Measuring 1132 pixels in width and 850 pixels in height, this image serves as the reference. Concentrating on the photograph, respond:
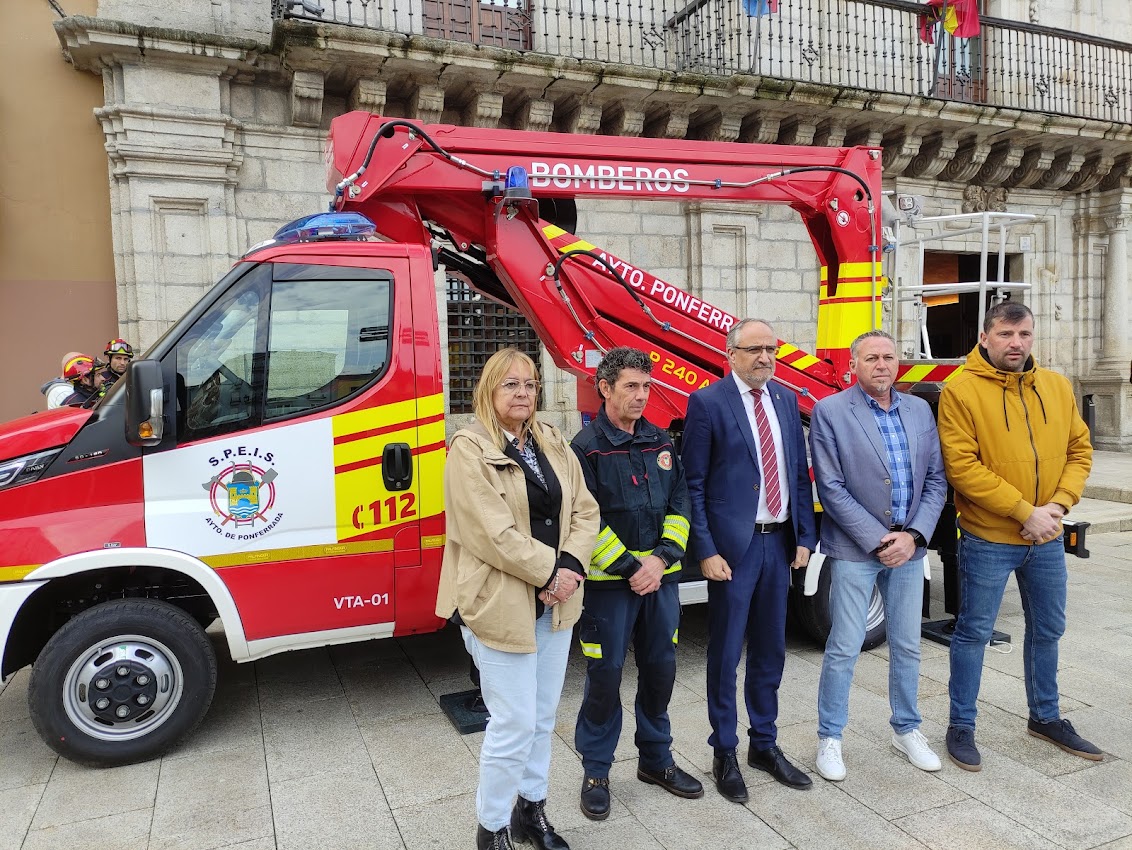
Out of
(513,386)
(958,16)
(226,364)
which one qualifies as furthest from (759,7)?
(513,386)

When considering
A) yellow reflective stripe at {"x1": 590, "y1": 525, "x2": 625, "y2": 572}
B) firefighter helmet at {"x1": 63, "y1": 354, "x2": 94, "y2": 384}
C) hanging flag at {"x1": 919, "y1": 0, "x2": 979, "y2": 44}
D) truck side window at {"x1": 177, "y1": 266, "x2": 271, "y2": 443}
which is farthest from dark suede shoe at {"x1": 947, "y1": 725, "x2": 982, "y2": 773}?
hanging flag at {"x1": 919, "y1": 0, "x2": 979, "y2": 44}

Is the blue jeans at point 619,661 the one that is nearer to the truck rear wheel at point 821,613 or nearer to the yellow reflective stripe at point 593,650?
the yellow reflective stripe at point 593,650

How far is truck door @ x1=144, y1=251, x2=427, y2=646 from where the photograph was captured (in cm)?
376

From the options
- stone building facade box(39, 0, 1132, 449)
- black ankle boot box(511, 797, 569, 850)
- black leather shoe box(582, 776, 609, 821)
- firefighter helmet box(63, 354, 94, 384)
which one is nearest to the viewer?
black ankle boot box(511, 797, 569, 850)

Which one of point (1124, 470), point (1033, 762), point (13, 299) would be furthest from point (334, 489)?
point (1124, 470)

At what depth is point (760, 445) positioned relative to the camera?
344 centimetres

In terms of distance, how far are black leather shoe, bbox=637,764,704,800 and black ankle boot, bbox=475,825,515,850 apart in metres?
0.83

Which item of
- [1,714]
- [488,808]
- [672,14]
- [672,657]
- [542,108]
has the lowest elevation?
[1,714]

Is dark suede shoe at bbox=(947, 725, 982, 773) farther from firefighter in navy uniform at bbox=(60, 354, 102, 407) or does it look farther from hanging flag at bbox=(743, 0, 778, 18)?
hanging flag at bbox=(743, 0, 778, 18)

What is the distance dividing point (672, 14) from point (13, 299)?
27.9ft

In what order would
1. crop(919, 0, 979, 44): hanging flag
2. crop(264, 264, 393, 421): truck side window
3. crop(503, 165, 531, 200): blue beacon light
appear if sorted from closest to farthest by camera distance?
1. crop(264, 264, 393, 421): truck side window
2. crop(503, 165, 531, 200): blue beacon light
3. crop(919, 0, 979, 44): hanging flag

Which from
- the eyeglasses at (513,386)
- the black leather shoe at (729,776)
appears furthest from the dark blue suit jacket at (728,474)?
the eyeglasses at (513,386)

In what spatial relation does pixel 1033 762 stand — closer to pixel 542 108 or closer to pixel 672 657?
pixel 672 657

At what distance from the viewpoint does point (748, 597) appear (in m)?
3.42
